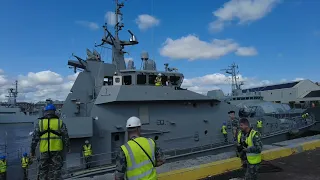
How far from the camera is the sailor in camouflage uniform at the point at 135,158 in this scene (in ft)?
8.20

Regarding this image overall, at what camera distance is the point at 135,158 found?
2.50m

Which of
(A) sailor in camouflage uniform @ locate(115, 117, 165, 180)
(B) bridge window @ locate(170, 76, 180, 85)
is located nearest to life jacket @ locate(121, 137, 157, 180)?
(A) sailor in camouflage uniform @ locate(115, 117, 165, 180)

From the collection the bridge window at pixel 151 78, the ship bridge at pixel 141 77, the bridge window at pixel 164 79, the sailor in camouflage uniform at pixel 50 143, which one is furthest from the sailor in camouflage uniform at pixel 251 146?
the bridge window at pixel 164 79

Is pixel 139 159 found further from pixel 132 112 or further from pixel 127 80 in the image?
pixel 127 80

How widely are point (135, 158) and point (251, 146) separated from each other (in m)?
2.14

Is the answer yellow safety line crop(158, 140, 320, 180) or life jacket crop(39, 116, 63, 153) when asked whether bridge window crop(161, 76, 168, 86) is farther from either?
life jacket crop(39, 116, 63, 153)

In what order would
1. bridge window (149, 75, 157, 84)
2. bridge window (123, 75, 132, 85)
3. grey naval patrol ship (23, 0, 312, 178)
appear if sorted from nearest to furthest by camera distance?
grey naval patrol ship (23, 0, 312, 178)
bridge window (123, 75, 132, 85)
bridge window (149, 75, 157, 84)

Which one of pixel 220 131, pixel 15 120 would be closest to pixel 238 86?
pixel 220 131

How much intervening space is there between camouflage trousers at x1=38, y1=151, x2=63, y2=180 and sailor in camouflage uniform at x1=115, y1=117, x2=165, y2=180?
2134mm

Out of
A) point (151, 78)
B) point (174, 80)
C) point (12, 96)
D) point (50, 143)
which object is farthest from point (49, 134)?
point (12, 96)

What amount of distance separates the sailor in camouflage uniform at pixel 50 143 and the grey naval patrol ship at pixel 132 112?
4781 mm

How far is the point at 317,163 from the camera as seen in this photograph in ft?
19.4

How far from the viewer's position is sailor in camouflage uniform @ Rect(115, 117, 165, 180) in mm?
2498

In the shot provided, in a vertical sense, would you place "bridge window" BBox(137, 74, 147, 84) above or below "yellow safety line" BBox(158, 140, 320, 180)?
above
